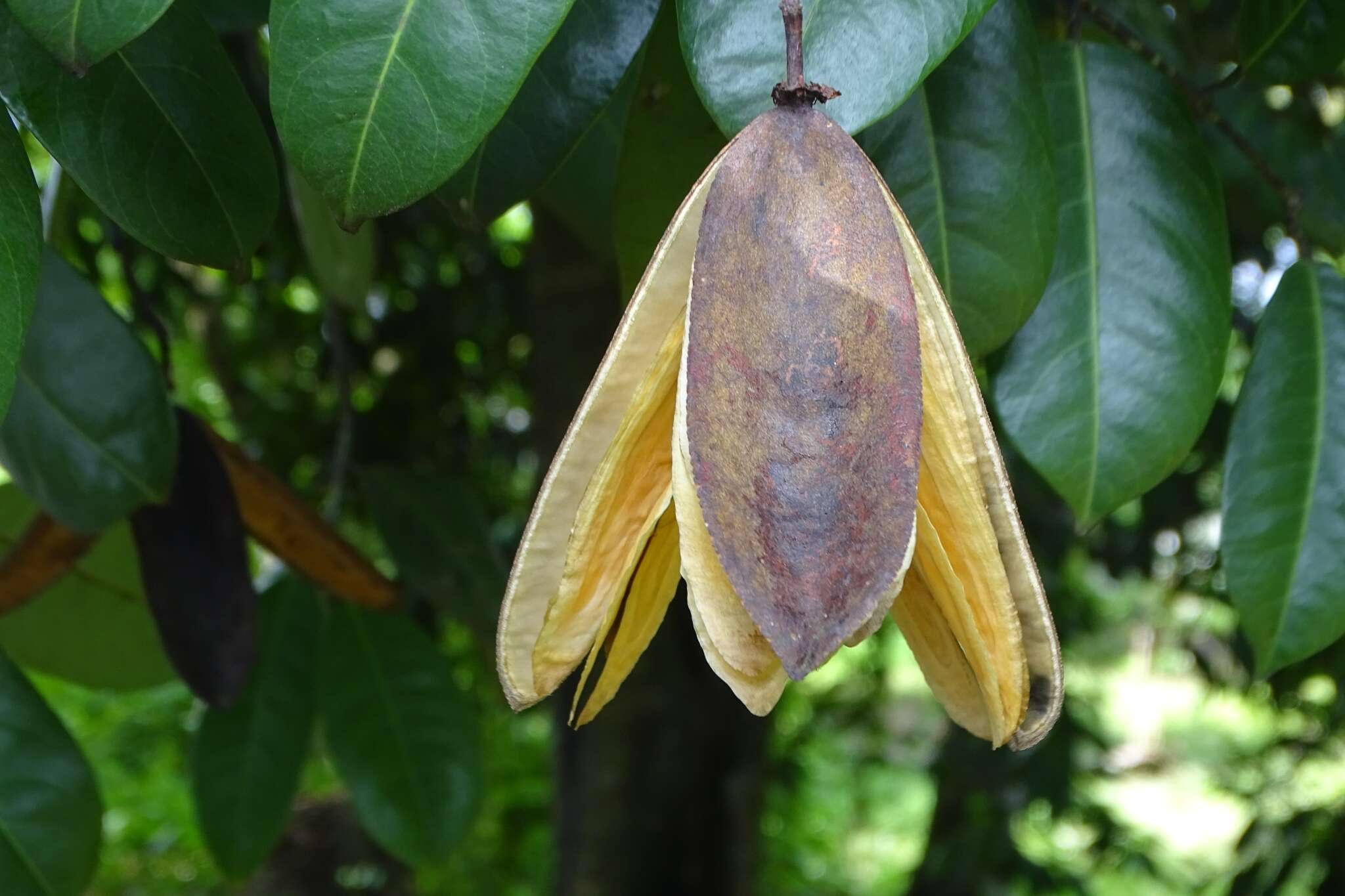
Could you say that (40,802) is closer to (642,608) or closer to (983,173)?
Result: (642,608)

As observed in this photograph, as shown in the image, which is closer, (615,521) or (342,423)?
(615,521)

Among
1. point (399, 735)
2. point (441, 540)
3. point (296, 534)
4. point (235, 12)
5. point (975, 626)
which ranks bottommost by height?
point (399, 735)

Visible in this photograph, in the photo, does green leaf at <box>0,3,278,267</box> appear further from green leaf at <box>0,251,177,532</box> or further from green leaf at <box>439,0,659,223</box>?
green leaf at <box>0,251,177,532</box>

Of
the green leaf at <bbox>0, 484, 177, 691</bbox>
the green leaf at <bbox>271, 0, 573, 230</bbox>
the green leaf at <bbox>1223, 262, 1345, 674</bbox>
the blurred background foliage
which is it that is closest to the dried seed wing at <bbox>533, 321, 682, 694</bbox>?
the green leaf at <bbox>271, 0, 573, 230</bbox>

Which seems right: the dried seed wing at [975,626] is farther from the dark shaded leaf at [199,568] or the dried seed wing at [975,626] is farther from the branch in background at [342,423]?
the branch in background at [342,423]

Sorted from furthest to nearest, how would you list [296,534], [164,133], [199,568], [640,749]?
[640,749]
[296,534]
[199,568]
[164,133]

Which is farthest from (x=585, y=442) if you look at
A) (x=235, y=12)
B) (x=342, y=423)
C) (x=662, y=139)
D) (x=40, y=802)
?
(x=342, y=423)
